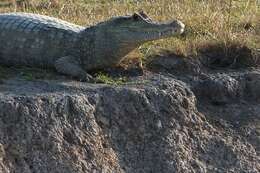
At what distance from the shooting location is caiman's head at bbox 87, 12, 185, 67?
5742 millimetres

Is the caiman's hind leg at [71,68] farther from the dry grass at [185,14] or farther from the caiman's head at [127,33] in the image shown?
the dry grass at [185,14]

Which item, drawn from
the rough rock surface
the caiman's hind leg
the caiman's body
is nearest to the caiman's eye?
the caiman's body

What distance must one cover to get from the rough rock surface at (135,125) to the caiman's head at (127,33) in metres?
0.32

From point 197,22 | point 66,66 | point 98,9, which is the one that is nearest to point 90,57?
point 66,66

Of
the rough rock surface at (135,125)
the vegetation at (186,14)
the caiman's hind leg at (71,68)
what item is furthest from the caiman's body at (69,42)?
the vegetation at (186,14)

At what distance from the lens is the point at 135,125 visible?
5504 millimetres

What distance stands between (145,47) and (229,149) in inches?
53.3

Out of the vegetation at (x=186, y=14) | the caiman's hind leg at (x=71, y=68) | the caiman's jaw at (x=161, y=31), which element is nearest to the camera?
the caiman's jaw at (x=161, y=31)

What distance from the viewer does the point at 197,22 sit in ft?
24.2

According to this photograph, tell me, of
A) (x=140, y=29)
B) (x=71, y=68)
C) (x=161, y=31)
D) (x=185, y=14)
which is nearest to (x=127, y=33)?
(x=140, y=29)

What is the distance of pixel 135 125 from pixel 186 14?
8.57ft

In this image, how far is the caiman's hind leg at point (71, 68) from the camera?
5840mm

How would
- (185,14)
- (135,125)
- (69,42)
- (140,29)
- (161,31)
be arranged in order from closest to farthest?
(135,125), (161,31), (140,29), (69,42), (185,14)

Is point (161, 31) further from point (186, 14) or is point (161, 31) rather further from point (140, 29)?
point (186, 14)
